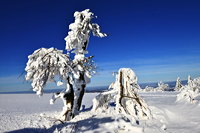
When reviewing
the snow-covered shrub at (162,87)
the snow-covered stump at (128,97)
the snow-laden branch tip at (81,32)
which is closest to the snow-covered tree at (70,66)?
the snow-laden branch tip at (81,32)

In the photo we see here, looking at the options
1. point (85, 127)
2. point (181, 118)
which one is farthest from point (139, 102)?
point (85, 127)

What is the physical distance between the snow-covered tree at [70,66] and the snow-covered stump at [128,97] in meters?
1.39

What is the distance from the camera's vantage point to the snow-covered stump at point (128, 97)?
32.9 feet

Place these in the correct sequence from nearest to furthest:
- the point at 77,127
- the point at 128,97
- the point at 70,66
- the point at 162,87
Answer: the point at 77,127
the point at 70,66
the point at 128,97
the point at 162,87

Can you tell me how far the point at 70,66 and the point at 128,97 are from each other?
328 cm

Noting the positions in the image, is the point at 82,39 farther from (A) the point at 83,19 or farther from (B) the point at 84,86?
(B) the point at 84,86

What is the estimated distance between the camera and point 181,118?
1089 cm

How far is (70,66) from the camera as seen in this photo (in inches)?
365

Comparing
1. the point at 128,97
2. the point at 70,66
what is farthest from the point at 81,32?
the point at 128,97

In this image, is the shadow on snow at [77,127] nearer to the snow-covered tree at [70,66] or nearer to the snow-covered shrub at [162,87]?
the snow-covered tree at [70,66]

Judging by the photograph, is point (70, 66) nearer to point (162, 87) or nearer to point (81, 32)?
point (81, 32)

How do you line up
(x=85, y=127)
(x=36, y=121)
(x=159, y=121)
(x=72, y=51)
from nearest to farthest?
(x=85, y=127)
(x=36, y=121)
(x=159, y=121)
(x=72, y=51)

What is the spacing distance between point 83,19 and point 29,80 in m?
4.38

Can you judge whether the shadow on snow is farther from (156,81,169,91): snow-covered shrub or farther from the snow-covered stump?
(156,81,169,91): snow-covered shrub
